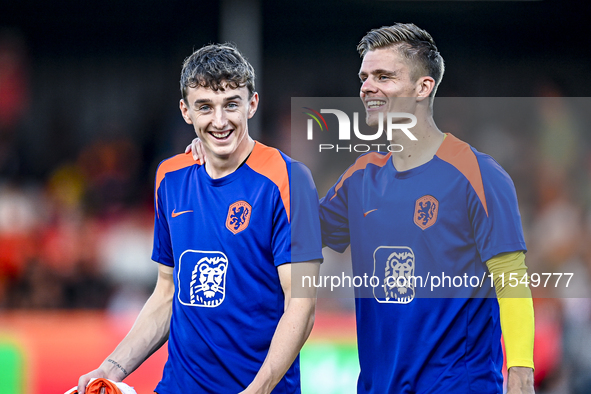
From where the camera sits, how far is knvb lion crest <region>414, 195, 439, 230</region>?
2648mm

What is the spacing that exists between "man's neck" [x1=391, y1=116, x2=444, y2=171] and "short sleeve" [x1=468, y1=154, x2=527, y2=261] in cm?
22

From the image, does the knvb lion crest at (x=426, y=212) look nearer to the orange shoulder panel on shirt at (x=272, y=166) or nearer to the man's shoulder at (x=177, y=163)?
the orange shoulder panel on shirt at (x=272, y=166)

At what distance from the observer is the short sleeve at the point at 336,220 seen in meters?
2.86

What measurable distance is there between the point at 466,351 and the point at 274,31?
20.7 feet

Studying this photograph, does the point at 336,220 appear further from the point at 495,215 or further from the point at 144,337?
the point at 144,337

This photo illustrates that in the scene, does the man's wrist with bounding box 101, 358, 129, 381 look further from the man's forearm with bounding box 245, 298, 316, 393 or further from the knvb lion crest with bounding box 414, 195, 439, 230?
the knvb lion crest with bounding box 414, 195, 439, 230

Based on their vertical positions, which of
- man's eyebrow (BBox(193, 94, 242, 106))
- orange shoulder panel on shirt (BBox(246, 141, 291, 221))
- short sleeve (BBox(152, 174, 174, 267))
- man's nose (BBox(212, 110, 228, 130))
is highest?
man's eyebrow (BBox(193, 94, 242, 106))

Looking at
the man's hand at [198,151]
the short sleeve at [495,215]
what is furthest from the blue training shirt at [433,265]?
the man's hand at [198,151]

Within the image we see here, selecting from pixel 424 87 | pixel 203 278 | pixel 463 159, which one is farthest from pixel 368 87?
pixel 203 278

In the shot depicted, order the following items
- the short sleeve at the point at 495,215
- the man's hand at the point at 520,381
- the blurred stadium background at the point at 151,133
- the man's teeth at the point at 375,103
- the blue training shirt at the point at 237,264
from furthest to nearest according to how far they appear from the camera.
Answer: the blurred stadium background at the point at 151,133 < the man's teeth at the point at 375,103 < the blue training shirt at the point at 237,264 < the short sleeve at the point at 495,215 < the man's hand at the point at 520,381

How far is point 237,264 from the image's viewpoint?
8.62 ft

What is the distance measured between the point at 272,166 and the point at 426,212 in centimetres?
63

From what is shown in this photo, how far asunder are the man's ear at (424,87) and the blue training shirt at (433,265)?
200mm

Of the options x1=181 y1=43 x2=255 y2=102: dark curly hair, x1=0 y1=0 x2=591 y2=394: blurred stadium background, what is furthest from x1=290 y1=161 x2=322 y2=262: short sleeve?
x1=0 y1=0 x2=591 y2=394: blurred stadium background
